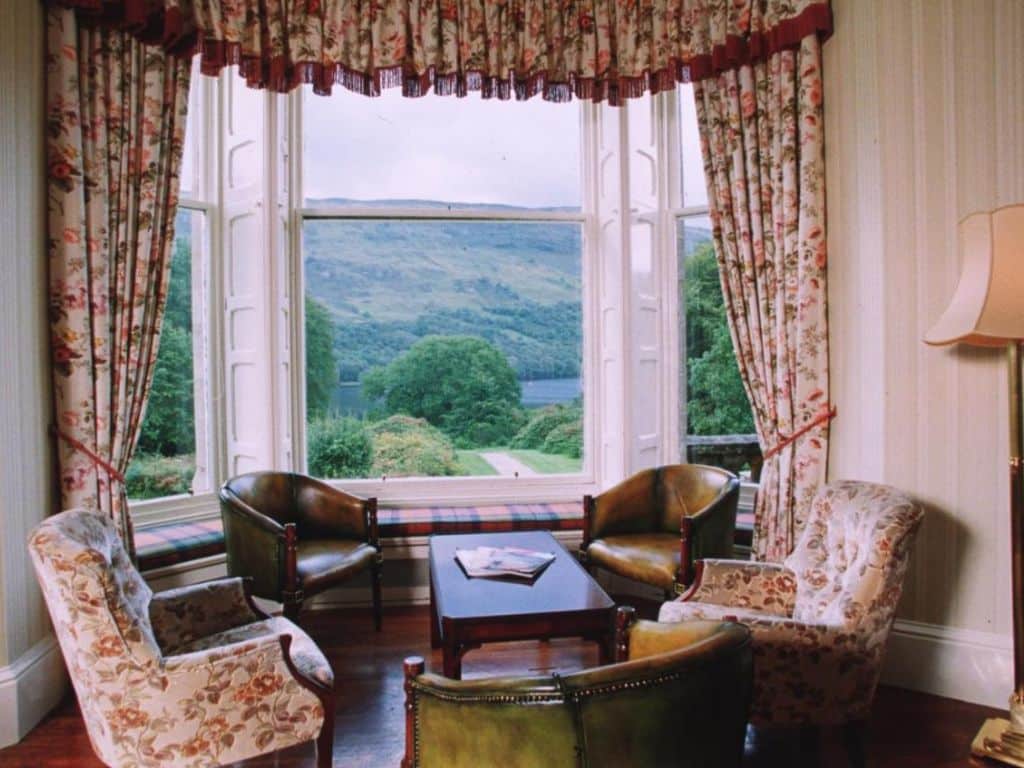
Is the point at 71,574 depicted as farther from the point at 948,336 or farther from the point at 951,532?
the point at 951,532

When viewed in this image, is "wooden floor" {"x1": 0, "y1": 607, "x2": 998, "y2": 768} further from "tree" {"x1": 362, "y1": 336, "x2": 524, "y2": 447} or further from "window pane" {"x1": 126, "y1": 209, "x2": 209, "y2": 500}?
"tree" {"x1": 362, "y1": 336, "x2": 524, "y2": 447}

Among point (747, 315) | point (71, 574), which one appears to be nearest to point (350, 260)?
point (747, 315)

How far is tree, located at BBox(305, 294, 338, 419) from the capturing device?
4.00 meters

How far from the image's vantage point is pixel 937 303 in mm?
2740

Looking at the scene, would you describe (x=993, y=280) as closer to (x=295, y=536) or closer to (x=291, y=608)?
(x=295, y=536)

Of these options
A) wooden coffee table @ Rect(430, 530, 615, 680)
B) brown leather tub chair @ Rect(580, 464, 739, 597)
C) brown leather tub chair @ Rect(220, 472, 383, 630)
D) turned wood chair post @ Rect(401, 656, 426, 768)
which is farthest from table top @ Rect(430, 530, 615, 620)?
turned wood chair post @ Rect(401, 656, 426, 768)

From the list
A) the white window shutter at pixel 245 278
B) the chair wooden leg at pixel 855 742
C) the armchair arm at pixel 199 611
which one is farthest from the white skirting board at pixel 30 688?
the chair wooden leg at pixel 855 742

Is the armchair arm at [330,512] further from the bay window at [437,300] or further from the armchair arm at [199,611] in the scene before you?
the armchair arm at [199,611]

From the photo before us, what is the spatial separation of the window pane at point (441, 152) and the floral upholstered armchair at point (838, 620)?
2.55 m

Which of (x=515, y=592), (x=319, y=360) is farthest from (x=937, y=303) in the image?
(x=319, y=360)

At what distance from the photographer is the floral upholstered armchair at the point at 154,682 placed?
178cm

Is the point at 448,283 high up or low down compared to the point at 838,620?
up

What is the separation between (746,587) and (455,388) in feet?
6.99

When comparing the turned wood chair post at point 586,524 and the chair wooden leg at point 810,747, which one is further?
the turned wood chair post at point 586,524
